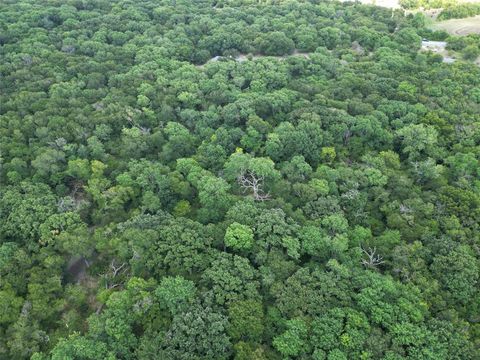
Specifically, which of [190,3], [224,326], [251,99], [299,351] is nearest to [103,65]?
[251,99]

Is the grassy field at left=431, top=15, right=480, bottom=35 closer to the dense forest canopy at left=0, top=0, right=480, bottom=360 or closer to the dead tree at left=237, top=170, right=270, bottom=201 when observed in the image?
the dense forest canopy at left=0, top=0, right=480, bottom=360

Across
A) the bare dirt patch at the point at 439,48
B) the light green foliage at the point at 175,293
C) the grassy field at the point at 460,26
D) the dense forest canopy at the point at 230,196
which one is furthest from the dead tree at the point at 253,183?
the grassy field at the point at 460,26

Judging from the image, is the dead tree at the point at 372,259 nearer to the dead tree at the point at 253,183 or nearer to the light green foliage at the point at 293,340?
the light green foliage at the point at 293,340

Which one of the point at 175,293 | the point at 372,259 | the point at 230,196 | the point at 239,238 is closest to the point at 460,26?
the point at 372,259

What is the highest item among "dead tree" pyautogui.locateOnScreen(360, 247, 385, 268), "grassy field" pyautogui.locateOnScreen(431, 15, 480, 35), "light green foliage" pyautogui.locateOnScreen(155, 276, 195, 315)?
"grassy field" pyautogui.locateOnScreen(431, 15, 480, 35)

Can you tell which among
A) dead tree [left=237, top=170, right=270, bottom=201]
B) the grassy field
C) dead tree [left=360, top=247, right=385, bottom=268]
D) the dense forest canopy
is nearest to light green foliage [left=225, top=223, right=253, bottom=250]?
the dense forest canopy

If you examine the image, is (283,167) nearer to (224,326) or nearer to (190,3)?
(224,326)
